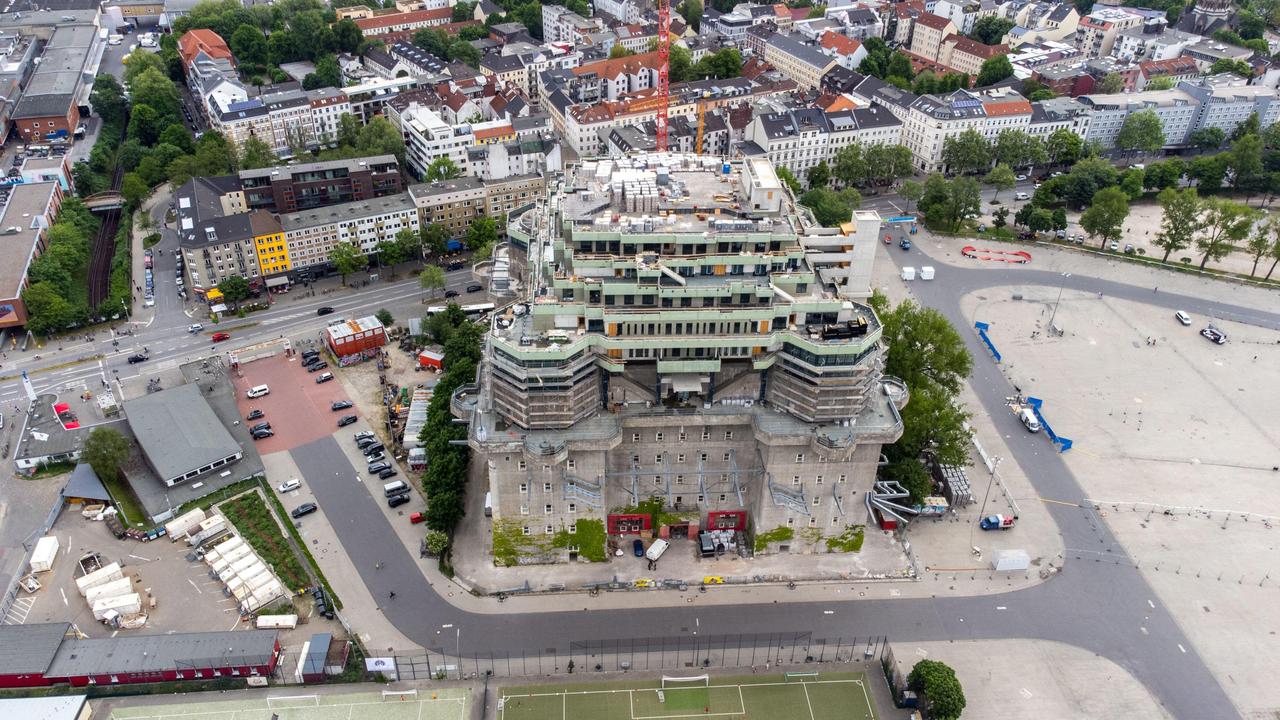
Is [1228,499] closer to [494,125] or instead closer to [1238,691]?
[1238,691]

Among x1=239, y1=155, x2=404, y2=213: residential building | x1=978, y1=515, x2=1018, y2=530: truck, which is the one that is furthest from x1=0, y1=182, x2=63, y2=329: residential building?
x1=978, y1=515, x2=1018, y2=530: truck

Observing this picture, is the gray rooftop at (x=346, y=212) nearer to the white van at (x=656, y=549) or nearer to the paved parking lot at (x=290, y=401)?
the paved parking lot at (x=290, y=401)

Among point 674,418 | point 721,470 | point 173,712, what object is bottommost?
point 173,712

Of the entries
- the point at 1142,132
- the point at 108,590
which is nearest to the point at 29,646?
the point at 108,590

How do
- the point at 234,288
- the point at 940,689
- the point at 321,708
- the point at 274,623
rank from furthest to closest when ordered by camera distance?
the point at 234,288
the point at 274,623
the point at 321,708
the point at 940,689

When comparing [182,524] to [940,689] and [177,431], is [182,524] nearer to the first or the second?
[177,431]

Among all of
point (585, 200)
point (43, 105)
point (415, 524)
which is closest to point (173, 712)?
point (415, 524)
